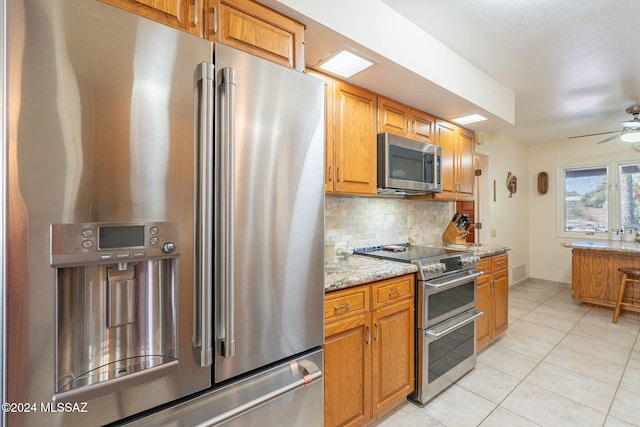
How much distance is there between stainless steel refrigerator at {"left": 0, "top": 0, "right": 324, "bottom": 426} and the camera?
741 mm

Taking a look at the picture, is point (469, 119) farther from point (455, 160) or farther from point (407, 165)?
point (407, 165)

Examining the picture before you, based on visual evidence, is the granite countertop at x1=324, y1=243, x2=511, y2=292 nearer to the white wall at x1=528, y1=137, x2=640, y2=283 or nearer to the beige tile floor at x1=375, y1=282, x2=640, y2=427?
the beige tile floor at x1=375, y1=282, x2=640, y2=427

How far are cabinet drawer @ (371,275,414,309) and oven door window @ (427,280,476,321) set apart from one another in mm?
183

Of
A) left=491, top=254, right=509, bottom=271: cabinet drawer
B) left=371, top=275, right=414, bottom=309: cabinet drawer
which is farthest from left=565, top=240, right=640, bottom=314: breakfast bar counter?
left=371, top=275, right=414, bottom=309: cabinet drawer

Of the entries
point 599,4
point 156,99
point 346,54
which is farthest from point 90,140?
point 599,4

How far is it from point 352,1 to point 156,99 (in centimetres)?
122

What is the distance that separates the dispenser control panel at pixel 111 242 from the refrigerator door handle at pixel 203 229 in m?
0.08

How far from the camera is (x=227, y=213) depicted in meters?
1.02

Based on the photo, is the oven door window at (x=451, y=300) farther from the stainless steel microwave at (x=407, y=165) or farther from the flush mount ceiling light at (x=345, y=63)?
the flush mount ceiling light at (x=345, y=63)

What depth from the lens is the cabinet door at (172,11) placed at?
103 cm

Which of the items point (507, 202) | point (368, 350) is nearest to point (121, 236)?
point (368, 350)

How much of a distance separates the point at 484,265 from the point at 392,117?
1541 mm

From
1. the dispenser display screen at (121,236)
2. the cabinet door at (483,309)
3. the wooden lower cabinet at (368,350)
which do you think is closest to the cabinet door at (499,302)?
the cabinet door at (483,309)

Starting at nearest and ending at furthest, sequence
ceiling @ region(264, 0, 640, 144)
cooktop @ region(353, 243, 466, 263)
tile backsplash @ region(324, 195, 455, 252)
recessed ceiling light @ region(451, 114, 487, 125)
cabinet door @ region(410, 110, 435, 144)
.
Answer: ceiling @ region(264, 0, 640, 144)
cooktop @ region(353, 243, 466, 263)
tile backsplash @ region(324, 195, 455, 252)
cabinet door @ region(410, 110, 435, 144)
recessed ceiling light @ region(451, 114, 487, 125)
